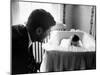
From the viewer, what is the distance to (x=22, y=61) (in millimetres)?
2104

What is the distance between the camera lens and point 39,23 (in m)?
2.18

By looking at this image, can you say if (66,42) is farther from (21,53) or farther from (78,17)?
(21,53)

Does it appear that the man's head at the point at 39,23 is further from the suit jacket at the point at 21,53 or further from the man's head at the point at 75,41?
the man's head at the point at 75,41

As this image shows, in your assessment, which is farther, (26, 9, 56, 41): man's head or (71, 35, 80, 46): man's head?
(71, 35, 80, 46): man's head

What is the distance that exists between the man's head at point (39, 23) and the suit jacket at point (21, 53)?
9 centimetres

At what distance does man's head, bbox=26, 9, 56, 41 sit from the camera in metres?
2.15

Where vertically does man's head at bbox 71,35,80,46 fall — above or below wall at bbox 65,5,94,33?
below

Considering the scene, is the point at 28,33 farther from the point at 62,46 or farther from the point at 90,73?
the point at 90,73

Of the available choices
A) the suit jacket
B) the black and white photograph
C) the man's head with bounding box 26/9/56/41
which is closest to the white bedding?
the black and white photograph

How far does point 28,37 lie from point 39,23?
8.7 inches

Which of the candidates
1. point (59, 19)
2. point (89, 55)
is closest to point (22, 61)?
point (59, 19)

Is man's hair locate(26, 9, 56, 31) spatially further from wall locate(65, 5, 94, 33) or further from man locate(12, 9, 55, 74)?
wall locate(65, 5, 94, 33)

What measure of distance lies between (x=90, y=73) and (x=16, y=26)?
3.77 feet

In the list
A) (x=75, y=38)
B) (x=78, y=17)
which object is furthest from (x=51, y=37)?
(x=78, y=17)
